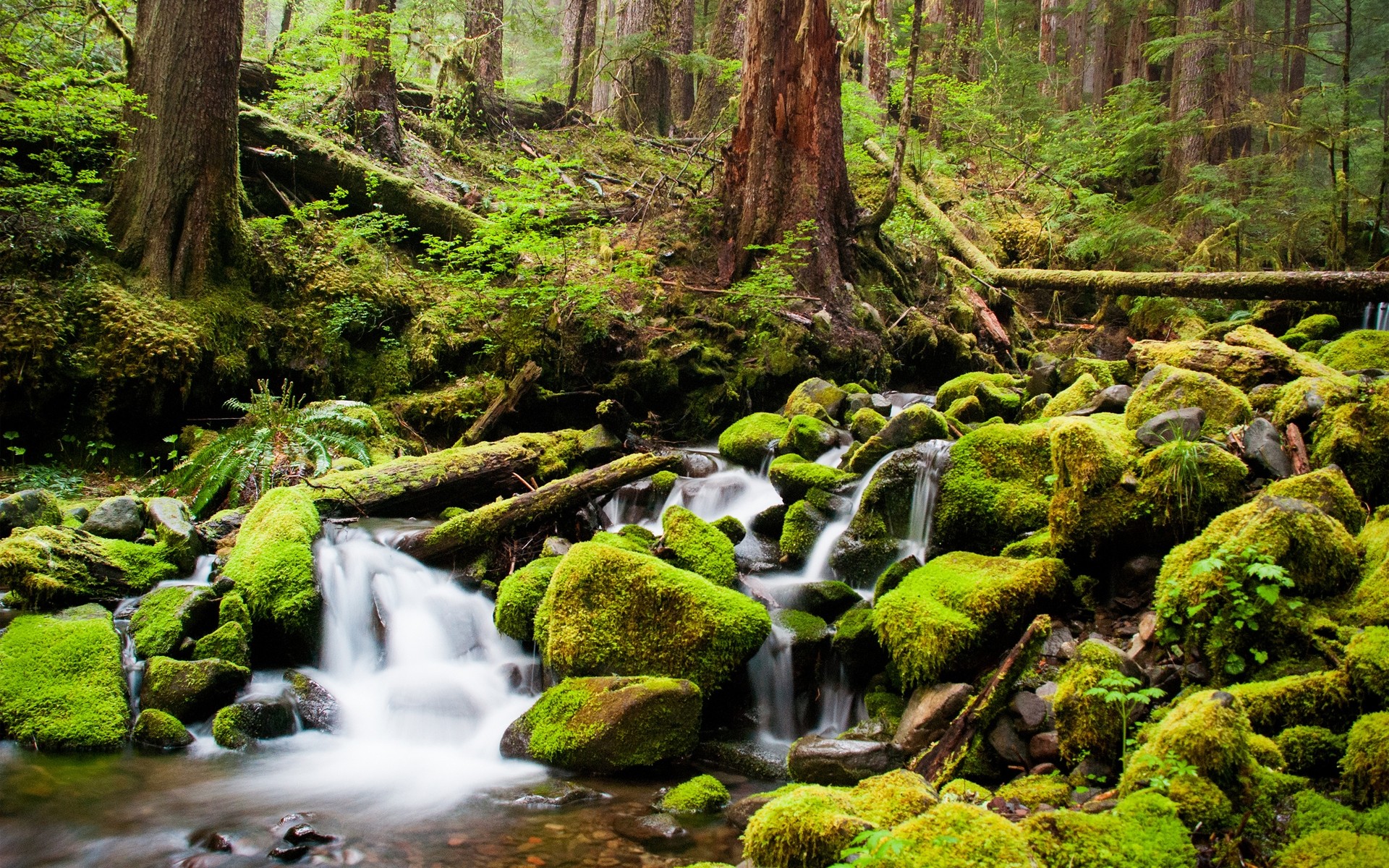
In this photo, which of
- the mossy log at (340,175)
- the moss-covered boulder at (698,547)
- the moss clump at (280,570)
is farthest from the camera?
the mossy log at (340,175)

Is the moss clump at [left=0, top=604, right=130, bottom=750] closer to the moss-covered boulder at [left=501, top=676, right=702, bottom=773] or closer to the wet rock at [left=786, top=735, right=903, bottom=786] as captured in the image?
the moss-covered boulder at [left=501, top=676, right=702, bottom=773]

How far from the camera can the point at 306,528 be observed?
6348mm

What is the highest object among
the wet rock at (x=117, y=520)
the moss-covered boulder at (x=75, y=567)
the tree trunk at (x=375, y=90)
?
the tree trunk at (x=375, y=90)

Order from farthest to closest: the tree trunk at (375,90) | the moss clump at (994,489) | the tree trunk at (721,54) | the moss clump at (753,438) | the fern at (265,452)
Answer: the tree trunk at (721,54)
the tree trunk at (375,90)
the moss clump at (753,438)
the fern at (265,452)
the moss clump at (994,489)

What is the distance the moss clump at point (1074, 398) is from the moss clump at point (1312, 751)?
171 inches

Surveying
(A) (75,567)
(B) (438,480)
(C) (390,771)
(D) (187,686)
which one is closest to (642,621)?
(C) (390,771)

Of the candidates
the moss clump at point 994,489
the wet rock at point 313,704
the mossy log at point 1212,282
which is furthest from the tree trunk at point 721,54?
the wet rock at point 313,704

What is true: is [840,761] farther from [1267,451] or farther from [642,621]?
[1267,451]

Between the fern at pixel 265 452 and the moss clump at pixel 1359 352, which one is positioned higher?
the moss clump at pixel 1359 352

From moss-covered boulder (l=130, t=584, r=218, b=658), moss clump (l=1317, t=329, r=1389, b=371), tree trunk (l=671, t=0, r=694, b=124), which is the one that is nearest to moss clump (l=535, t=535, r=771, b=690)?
moss-covered boulder (l=130, t=584, r=218, b=658)

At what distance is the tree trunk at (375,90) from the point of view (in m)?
12.4

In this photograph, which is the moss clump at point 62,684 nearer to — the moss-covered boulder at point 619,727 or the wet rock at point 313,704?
the wet rock at point 313,704

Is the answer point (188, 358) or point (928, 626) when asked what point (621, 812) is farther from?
point (188, 358)

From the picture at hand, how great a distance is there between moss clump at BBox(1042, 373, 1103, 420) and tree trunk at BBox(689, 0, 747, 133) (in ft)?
36.6
